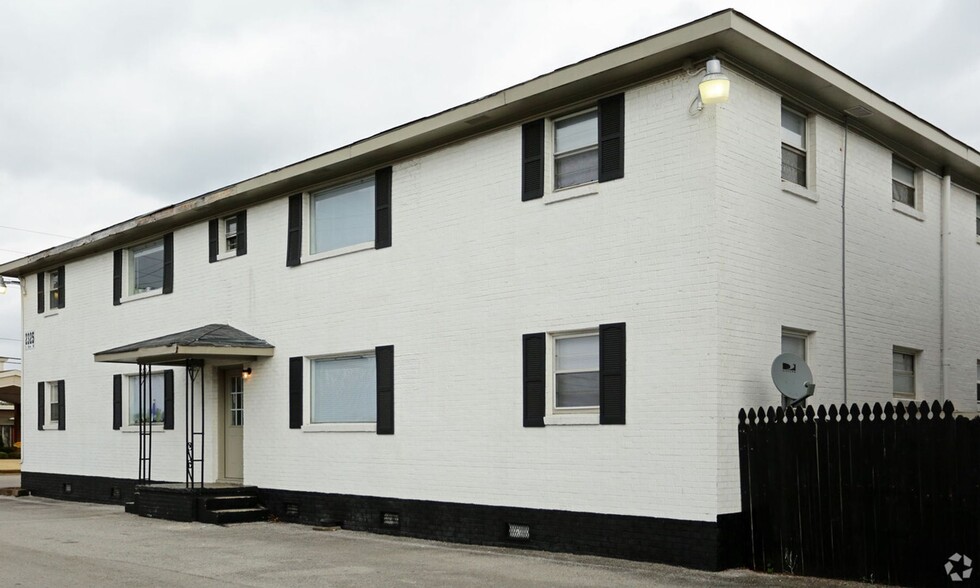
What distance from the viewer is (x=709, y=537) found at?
426 inches

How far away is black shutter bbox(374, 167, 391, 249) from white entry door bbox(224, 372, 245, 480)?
4.67 m

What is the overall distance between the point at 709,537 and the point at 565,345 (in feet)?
10.0

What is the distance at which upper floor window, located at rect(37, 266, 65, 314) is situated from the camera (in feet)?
78.0

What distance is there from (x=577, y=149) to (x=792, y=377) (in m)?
3.85

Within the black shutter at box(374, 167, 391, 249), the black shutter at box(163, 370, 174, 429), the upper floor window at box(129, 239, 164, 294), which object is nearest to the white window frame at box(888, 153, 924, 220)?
the black shutter at box(374, 167, 391, 249)

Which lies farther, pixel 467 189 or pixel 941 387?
pixel 941 387

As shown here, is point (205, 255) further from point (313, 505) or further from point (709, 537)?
point (709, 537)

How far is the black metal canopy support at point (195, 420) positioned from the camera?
59.9 feet

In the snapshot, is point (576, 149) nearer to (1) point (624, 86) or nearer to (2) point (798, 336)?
(1) point (624, 86)

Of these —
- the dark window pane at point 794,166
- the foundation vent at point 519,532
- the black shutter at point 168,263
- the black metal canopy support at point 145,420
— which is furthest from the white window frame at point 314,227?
the dark window pane at point 794,166

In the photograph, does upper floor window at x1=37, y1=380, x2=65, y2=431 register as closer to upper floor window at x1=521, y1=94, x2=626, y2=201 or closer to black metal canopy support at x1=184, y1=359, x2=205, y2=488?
black metal canopy support at x1=184, y1=359, x2=205, y2=488

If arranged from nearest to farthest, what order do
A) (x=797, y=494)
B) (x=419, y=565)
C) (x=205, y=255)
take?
(x=797, y=494)
(x=419, y=565)
(x=205, y=255)

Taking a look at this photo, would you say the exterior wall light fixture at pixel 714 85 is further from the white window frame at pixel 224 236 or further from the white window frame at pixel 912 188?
the white window frame at pixel 224 236

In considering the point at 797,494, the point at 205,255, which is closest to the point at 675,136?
the point at 797,494
